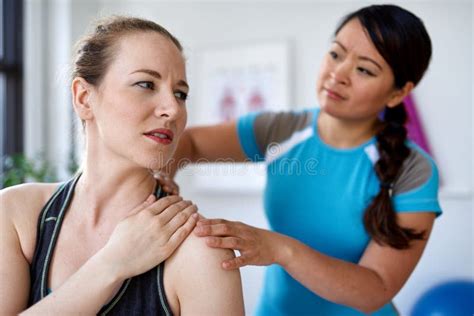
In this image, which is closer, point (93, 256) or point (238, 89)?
point (93, 256)

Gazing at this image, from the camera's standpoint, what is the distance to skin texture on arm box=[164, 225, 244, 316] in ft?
3.23

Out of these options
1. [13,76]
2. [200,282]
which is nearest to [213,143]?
[200,282]

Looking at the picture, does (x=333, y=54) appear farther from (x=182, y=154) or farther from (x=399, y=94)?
(x=182, y=154)

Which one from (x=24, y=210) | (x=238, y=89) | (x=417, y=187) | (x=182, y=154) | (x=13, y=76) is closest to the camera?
(x=24, y=210)

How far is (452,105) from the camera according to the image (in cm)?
274

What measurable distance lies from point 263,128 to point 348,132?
12.0 inches

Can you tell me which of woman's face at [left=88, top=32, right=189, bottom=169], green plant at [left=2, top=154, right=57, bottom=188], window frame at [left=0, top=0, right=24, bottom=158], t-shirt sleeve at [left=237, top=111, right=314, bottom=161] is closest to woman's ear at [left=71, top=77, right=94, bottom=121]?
woman's face at [left=88, top=32, right=189, bottom=169]

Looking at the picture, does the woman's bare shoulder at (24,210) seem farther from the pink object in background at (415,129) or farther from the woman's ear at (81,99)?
the pink object in background at (415,129)

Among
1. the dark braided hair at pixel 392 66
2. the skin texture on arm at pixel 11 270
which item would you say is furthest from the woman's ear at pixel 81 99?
the dark braided hair at pixel 392 66

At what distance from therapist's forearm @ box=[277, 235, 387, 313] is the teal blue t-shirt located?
0.19 m

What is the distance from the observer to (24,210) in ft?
3.59

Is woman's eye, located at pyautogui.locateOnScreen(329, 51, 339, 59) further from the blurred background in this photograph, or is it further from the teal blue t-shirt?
the blurred background

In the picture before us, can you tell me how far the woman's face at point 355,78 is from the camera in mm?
1381

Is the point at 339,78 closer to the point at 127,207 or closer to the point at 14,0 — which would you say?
the point at 127,207
